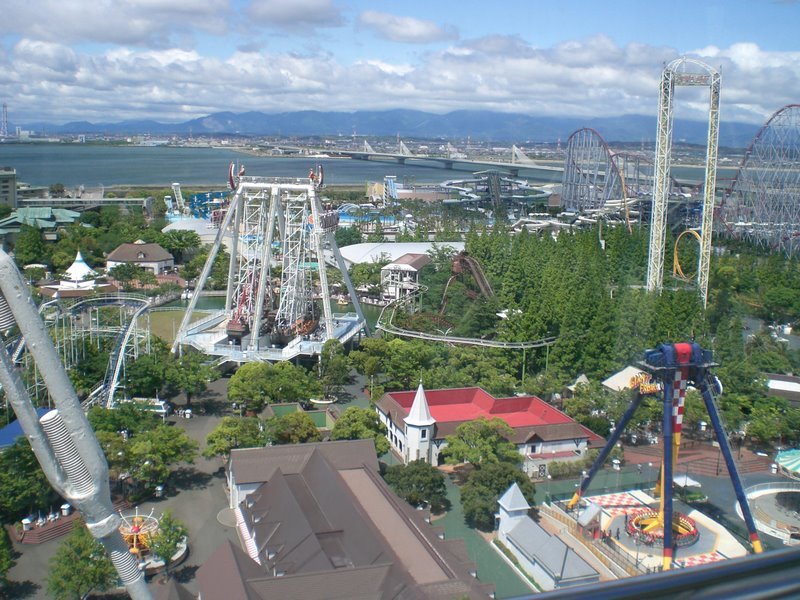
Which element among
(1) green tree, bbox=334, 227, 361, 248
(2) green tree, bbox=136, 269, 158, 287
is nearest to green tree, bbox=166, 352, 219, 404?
(2) green tree, bbox=136, 269, 158, 287

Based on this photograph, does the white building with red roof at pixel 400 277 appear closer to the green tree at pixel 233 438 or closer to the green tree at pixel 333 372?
the green tree at pixel 333 372

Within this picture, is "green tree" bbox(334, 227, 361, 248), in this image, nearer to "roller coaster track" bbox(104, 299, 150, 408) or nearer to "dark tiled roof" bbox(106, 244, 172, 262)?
"dark tiled roof" bbox(106, 244, 172, 262)

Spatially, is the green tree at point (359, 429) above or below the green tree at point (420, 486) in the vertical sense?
above

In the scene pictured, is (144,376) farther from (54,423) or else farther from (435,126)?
(435,126)

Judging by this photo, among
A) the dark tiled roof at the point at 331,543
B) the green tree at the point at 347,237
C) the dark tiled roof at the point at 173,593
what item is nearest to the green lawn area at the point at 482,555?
the dark tiled roof at the point at 331,543

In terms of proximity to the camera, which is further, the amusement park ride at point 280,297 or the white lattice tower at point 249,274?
the white lattice tower at point 249,274

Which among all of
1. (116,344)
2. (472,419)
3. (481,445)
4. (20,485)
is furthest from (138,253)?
(481,445)
